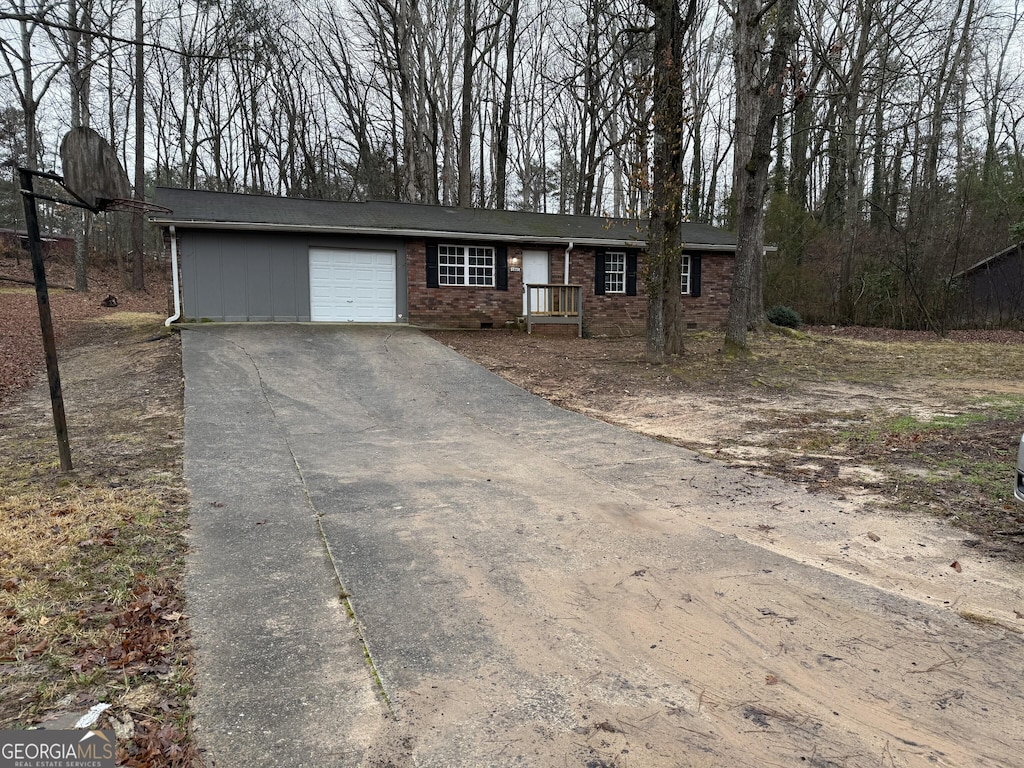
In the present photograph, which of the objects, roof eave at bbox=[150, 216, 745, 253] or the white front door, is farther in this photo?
the white front door

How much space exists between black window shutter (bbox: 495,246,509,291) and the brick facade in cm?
12

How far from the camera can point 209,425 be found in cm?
Result: 699

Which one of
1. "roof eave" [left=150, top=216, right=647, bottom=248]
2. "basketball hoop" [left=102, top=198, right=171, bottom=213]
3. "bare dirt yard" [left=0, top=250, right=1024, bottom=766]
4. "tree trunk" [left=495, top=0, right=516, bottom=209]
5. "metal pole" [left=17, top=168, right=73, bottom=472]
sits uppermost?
"tree trunk" [left=495, top=0, right=516, bottom=209]

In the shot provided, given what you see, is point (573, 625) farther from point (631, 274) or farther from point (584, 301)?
point (631, 274)

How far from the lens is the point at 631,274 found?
18.0 metres

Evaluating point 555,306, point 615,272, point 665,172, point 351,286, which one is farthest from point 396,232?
point 665,172

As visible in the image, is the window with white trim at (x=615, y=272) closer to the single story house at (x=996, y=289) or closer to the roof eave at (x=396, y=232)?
the roof eave at (x=396, y=232)

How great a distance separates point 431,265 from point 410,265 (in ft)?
1.75

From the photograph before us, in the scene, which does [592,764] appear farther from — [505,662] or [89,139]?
[89,139]

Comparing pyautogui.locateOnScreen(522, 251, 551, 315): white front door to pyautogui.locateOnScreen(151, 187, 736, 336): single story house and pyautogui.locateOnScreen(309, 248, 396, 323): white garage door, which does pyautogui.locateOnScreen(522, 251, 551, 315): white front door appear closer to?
pyautogui.locateOnScreen(151, 187, 736, 336): single story house

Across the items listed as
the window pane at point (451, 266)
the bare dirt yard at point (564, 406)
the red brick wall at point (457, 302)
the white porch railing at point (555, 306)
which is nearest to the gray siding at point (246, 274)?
the red brick wall at point (457, 302)

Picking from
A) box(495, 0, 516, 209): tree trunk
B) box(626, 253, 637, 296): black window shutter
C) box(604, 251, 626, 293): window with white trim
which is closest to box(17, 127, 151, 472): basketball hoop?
box(604, 251, 626, 293): window with white trim

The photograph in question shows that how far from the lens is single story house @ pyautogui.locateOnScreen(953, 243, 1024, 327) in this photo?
68.2 feet

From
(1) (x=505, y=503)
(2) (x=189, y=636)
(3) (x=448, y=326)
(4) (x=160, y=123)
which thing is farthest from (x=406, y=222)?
(4) (x=160, y=123)
